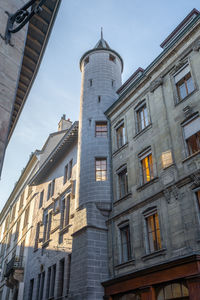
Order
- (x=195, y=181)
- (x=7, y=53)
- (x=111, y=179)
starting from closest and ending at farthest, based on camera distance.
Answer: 1. (x=7, y=53)
2. (x=195, y=181)
3. (x=111, y=179)

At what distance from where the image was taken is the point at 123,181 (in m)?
19.9

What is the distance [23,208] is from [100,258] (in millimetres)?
22146

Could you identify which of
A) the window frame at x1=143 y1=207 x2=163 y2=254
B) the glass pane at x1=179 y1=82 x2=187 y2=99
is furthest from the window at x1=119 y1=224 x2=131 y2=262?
the glass pane at x1=179 y1=82 x2=187 y2=99

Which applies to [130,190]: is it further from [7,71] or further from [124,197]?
[7,71]

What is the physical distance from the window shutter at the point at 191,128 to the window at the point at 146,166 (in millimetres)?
2784

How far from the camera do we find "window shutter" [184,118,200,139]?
600 inches

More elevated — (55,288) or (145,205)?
(145,205)

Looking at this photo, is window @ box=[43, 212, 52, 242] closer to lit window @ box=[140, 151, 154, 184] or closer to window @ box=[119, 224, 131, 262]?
window @ box=[119, 224, 131, 262]

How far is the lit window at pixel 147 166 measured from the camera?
17422 millimetres

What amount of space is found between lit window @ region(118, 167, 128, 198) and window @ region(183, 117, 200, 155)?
208 inches

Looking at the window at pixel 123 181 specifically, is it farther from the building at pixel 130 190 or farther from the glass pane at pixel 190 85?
the glass pane at pixel 190 85

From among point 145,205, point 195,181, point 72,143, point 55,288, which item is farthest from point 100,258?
point 72,143

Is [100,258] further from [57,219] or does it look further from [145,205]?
A: [57,219]

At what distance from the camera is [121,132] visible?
2184 cm
